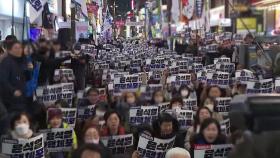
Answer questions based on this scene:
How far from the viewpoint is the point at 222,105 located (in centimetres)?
768

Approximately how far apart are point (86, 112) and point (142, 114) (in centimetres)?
76

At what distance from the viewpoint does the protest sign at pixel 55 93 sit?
23.2 feet

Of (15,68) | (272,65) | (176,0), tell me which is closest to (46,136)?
(15,68)

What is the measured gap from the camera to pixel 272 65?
8039 mm

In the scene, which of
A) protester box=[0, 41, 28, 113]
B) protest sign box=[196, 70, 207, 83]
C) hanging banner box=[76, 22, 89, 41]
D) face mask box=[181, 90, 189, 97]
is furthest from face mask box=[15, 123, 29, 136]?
hanging banner box=[76, 22, 89, 41]

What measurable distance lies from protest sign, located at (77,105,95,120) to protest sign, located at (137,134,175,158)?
1.43 meters

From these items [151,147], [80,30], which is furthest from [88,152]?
[80,30]

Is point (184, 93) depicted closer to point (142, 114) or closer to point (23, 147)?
point (142, 114)

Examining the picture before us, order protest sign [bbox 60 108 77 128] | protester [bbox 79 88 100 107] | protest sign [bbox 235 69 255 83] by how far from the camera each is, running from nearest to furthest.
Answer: protest sign [bbox 60 108 77 128] < protester [bbox 79 88 100 107] < protest sign [bbox 235 69 255 83]

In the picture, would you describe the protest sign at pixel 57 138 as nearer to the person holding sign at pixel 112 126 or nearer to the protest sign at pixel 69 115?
the person holding sign at pixel 112 126

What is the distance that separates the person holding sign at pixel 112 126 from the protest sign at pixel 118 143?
0.43 ft

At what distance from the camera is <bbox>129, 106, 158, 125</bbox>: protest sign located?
23.1 ft

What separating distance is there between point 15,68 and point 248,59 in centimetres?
1011

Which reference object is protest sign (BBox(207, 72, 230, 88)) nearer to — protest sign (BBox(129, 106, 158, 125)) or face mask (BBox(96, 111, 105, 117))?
protest sign (BBox(129, 106, 158, 125))
